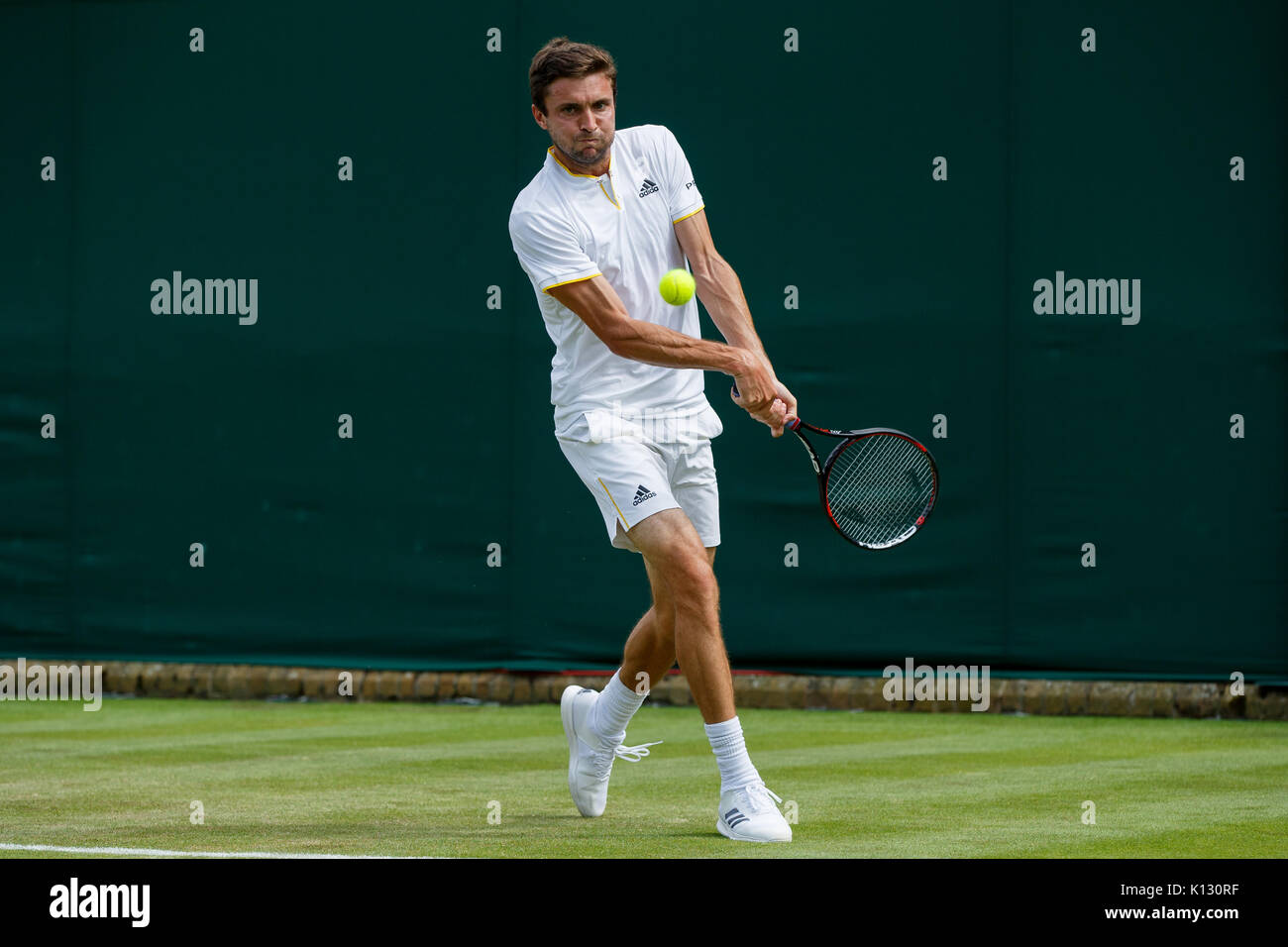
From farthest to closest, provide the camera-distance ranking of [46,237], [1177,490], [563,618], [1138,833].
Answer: [46,237], [563,618], [1177,490], [1138,833]

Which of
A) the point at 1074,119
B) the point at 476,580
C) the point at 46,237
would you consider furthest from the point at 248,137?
the point at 1074,119

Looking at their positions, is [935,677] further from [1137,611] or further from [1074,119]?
[1074,119]

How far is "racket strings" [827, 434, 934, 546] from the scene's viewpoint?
5.63 m

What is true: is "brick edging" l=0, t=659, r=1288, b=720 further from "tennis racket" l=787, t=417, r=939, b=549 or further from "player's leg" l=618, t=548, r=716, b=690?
"player's leg" l=618, t=548, r=716, b=690

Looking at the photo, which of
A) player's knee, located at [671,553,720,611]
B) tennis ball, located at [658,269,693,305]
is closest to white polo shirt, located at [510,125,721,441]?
tennis ball, located at [658,269,693,305]

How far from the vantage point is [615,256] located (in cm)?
555

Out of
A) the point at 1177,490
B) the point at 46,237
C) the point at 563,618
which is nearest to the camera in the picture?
the point at 1177,490

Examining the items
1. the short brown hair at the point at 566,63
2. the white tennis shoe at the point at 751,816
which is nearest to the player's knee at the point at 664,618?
the white tennis shoe at the point at 751,816

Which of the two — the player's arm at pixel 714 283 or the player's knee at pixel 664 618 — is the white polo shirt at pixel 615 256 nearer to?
the player's arm at pixel 714 283

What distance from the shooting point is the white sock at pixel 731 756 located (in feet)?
17.0

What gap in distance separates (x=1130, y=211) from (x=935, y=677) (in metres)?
2.30

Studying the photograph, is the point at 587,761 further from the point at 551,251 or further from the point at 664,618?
the point at 551,251

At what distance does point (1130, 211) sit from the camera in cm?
883

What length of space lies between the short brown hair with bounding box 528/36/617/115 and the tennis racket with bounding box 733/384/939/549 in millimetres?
1176
